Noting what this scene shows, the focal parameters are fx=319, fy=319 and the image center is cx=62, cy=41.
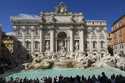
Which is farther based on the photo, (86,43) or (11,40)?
(86,43)

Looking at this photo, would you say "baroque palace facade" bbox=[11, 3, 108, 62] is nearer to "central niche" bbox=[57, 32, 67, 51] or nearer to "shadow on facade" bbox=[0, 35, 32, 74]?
"central niche" bbox=[57, 32, 67, 51]

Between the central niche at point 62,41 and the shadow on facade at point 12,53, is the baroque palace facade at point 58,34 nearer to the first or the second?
the central niche at point 62,41

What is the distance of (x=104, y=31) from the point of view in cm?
7612

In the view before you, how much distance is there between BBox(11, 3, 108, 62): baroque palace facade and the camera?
7412 centimetres

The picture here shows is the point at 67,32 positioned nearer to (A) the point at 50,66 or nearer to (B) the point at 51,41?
(B) the point at 51,41

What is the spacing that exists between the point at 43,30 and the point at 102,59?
18201 millimetres

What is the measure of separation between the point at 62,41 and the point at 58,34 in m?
1.92

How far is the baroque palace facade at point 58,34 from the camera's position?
2918 inches

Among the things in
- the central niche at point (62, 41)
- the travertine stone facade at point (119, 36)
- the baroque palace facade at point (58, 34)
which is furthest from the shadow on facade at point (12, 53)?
the travertine stone facade at point (119, 36)

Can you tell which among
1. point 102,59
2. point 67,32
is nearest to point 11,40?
point 67,32

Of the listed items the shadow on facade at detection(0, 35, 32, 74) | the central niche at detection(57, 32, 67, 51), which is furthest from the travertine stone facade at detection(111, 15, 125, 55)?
the shadow on facade at detection(0, 35, 32, 74)

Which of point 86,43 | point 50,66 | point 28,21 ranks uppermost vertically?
point 28,21

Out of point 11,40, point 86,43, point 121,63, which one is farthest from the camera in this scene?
point 86,43

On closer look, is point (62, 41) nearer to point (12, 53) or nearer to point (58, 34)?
point (58, 34)
